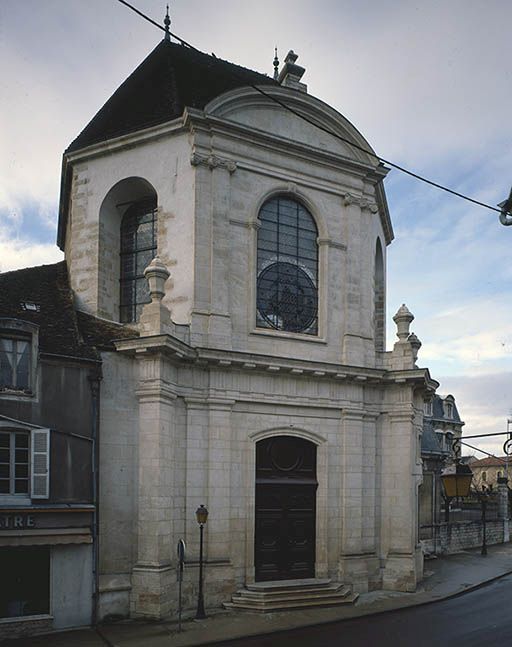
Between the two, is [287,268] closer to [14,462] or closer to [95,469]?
[95,469]

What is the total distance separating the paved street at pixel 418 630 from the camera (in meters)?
15.3

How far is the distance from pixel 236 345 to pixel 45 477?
6.58 meters

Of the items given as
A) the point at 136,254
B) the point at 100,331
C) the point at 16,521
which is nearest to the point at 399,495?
the point at 100,331

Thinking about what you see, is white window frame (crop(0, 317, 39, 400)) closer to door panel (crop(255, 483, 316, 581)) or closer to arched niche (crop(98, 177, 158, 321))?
arched niche (crop(98, 177, 158, 321))

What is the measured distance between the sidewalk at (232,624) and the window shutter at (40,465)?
10.4 ft

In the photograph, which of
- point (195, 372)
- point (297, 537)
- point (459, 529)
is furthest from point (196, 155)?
point (459, 529)

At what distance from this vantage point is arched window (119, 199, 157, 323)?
848 inches

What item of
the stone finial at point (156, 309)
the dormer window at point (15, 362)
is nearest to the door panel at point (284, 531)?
the stone finial at point (156, 309)

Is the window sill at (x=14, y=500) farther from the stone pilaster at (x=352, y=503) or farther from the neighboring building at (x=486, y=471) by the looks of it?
the neighboring building at (x=486, y=471)

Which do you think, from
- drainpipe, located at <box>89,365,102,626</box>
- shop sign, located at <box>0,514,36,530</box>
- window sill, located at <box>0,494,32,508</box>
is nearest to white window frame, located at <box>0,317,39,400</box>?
drainpipe, located at <box>89,365,102,626</box>

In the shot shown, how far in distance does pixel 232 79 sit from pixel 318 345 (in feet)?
31.1

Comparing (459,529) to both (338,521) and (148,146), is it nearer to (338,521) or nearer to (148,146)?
(338,521)

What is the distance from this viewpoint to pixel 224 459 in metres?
19.4

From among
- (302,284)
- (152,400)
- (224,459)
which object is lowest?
(224,459)
